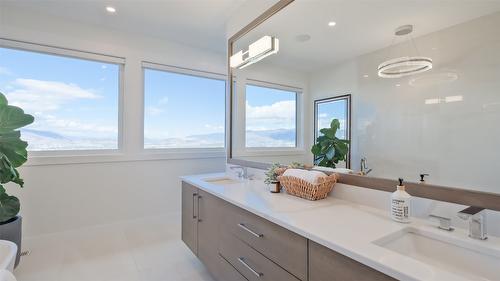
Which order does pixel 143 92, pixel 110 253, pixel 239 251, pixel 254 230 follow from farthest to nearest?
pixel 143 92 < pixel 110 253 < pixel 239 251 < pixel 254 230

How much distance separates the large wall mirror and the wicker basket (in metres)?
0.20

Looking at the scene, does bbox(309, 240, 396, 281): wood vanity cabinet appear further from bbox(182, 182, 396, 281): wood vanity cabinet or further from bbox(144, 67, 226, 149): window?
bbox(144, 67, 226, 149): window

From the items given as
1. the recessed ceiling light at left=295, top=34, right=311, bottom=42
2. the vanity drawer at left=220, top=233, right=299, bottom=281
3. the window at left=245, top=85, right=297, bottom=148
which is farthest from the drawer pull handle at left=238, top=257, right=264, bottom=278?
the recessed ceiling light at left=295, top=34, right=311, bottom=42

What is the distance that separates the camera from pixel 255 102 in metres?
2.62

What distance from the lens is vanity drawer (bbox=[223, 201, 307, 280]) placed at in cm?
102

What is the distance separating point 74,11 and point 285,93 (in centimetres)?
252

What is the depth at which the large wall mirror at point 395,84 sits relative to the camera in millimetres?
1012

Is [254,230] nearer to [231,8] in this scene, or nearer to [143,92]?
[231,8]

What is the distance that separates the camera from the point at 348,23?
1583 mm

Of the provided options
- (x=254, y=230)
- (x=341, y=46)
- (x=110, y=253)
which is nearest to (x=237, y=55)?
(x=341, y=46)

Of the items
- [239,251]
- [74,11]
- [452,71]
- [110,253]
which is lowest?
[110,253]

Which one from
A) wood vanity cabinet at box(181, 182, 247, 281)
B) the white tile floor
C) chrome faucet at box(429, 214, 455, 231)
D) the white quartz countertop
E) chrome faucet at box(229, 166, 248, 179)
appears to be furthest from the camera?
chrome faucet at box(229, 166, 248, 179)

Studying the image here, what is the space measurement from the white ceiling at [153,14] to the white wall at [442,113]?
1.87 m

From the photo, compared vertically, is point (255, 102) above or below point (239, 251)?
above
